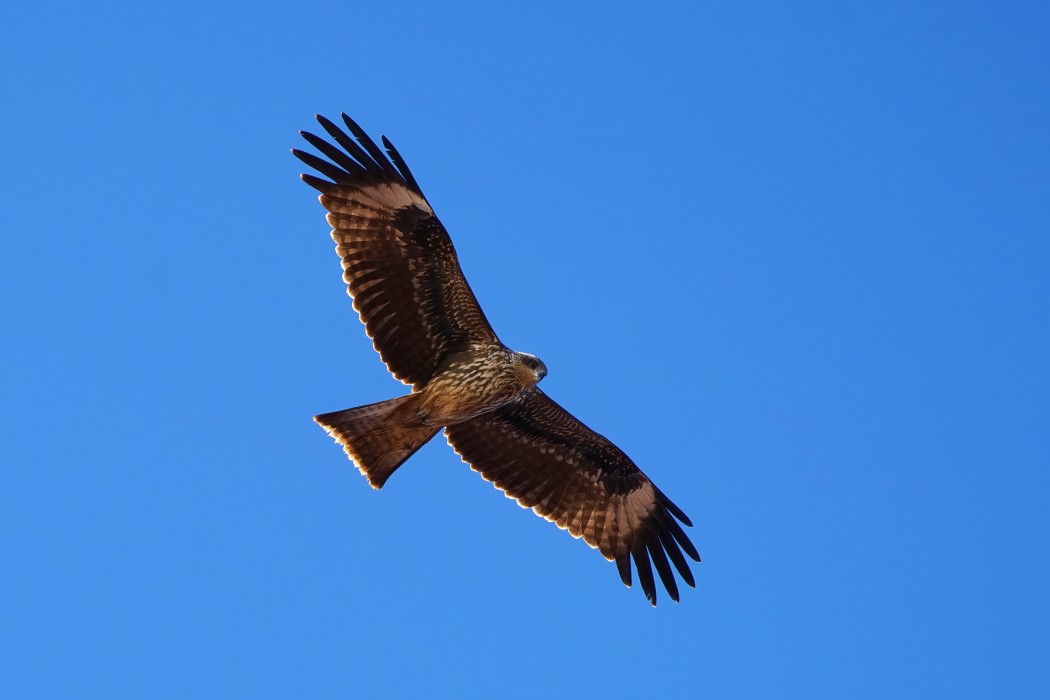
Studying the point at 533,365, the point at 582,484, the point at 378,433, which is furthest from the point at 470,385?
the point at 582,484

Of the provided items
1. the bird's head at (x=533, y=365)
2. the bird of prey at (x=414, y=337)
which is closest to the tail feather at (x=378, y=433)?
the bird of prey at (x=414, y=337)

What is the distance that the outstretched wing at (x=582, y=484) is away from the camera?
12031 mm

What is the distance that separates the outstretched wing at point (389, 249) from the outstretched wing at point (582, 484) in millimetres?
1215

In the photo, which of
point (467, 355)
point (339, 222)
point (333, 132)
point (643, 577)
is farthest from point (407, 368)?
point (643, 577)

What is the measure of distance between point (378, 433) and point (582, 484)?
91.8 inches

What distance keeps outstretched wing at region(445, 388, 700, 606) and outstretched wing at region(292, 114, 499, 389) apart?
1215 millimetres

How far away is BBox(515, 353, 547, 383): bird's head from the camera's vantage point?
11141 mm

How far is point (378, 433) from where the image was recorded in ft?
35.7

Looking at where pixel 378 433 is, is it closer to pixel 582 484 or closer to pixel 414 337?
pixel 414 337

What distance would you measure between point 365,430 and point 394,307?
41.5 inches

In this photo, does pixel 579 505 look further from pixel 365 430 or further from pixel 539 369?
pixel 365 430

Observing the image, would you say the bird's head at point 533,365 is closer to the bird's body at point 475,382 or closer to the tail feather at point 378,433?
Answer: the bird's body at point 475,382

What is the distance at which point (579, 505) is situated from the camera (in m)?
12.3

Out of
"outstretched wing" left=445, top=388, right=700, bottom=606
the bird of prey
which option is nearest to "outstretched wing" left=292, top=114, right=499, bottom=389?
the bird of prey
